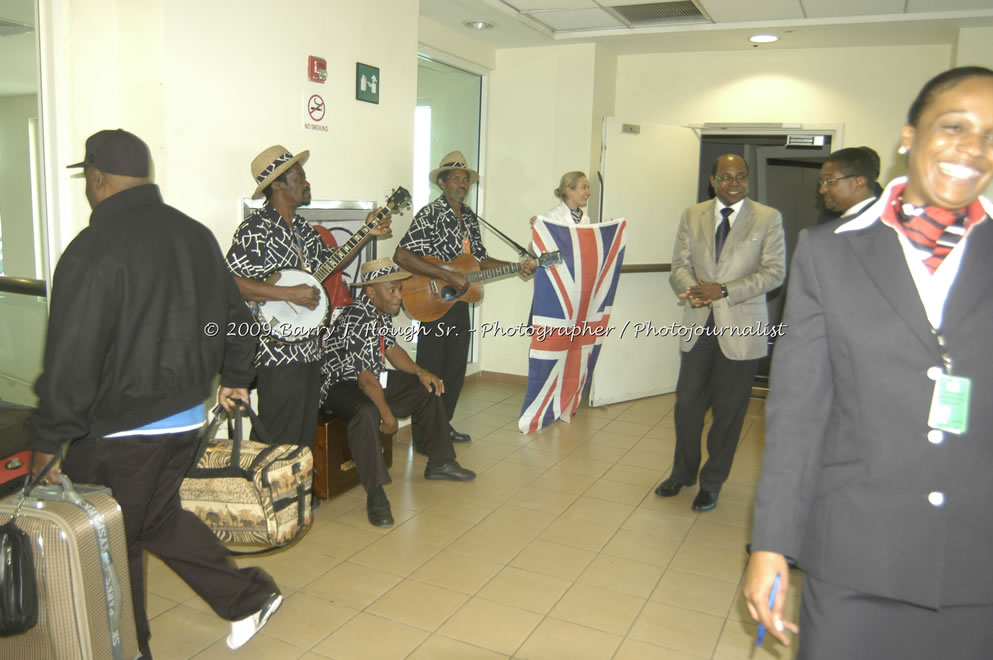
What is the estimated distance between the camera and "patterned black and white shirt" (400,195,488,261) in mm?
4578

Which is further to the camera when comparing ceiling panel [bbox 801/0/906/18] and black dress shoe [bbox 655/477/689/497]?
ceiling panel [bbox 801/0/906/18]

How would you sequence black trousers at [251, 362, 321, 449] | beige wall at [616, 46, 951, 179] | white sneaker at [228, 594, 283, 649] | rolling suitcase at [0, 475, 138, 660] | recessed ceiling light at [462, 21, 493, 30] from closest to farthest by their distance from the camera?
rolling suitcase at [0, 475, 138, 660] → white sneaker at [228, 594, 283, 649] → black trousers at [251, 362, 321, 449] → recessed ceiling light at [462, 21, 493, 30] → beige wall at [616, 46, 951, 179]

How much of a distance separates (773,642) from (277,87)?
10.7 ft

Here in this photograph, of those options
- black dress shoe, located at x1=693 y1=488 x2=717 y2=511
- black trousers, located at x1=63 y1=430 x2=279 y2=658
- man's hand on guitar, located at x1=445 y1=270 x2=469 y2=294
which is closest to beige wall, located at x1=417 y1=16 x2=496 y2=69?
man's hand on guitar, located at x1=445 y1=270 x2=469 y2=294

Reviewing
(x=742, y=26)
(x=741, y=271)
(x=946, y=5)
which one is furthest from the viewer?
(x=742, y=26)

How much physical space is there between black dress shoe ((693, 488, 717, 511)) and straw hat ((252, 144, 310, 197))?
2553 millimetres

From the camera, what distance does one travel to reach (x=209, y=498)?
2.46 m

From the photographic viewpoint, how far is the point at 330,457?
388cm

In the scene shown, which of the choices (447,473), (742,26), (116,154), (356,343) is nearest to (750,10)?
(742,26)

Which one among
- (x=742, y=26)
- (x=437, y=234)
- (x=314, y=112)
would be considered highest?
(x=742, y=26)

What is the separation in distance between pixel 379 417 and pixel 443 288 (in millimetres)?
1125

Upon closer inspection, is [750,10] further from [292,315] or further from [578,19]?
[292,315]

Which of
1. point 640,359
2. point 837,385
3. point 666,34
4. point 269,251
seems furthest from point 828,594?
point 666,34

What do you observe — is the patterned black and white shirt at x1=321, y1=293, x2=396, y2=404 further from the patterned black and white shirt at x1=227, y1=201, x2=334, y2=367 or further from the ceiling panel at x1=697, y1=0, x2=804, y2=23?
the ceiling panel at x1=697, y1=0, x2=804, y2=23
